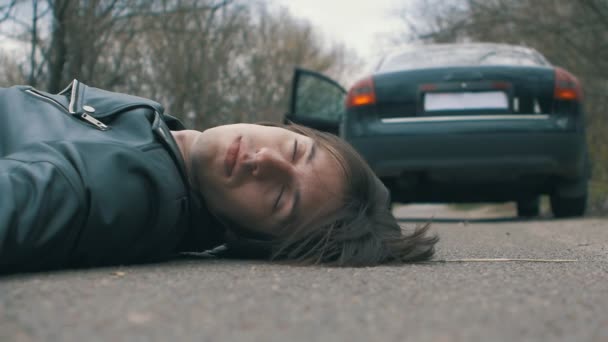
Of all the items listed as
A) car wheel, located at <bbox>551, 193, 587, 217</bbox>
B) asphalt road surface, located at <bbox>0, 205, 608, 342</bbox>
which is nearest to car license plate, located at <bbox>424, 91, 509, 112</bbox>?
car wheel, located at <bbox>551, 193, 587, 217</bbox>

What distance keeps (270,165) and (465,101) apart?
3015 millimetres

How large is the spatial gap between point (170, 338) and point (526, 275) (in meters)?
1.39

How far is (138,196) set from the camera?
253 cm

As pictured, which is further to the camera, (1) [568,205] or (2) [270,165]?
(1) [568,205]

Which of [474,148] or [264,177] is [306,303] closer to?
[264,177]

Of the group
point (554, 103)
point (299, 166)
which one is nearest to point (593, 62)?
point (554, 103)

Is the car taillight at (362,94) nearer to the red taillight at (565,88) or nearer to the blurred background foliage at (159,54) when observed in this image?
the red taillight at (565,88)

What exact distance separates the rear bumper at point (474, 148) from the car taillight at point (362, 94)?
0.47ft

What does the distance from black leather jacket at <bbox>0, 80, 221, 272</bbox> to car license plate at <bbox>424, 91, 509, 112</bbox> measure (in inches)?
111

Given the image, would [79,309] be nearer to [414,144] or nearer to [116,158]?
[116,158]

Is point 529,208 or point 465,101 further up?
point 465,101

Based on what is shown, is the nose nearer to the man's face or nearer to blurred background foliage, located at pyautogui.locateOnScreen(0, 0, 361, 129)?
the man's face

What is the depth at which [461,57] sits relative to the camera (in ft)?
19.4

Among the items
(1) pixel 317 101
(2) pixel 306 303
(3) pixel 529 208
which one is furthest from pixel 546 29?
(2) pixel 306 303
